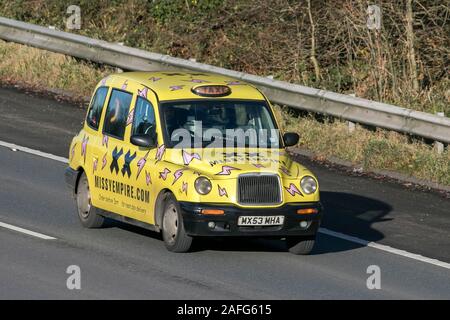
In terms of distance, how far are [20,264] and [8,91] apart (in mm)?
10502

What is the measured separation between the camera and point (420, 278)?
15.5 m

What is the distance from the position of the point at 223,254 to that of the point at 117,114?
2.23 meters

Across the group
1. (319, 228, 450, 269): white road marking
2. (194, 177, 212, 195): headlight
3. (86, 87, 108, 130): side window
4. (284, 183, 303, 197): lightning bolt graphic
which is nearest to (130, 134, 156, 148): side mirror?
(194, 177, 212, 195): headlight

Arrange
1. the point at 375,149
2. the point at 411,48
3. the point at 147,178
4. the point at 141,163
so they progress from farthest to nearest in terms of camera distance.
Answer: the point at 411,48 < the point at 375,149 < the point at 141,163 < the point at 147,178

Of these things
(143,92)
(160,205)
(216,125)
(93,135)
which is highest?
(143,92)

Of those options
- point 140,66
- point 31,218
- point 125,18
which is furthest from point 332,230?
point 125,18

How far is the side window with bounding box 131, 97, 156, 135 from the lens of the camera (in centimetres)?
1647

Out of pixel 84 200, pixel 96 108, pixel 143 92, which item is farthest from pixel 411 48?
pixel 84 200

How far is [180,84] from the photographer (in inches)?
662

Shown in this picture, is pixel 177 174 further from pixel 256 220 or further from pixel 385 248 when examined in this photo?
pixel 385 248

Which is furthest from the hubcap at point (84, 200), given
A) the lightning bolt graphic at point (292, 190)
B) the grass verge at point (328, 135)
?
the grass verge at point (328, 135)

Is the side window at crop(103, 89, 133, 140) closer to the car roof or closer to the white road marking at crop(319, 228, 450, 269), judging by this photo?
the car roof

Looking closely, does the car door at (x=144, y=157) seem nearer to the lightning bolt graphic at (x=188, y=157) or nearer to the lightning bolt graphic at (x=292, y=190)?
the lightning bolt graphic at (x=188, y=157)

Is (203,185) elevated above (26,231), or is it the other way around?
(203,185)
